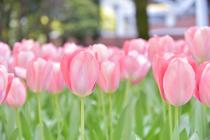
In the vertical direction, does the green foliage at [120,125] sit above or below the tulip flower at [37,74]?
below

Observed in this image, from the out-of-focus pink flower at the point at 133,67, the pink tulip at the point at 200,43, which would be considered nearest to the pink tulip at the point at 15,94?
the out-of-focus pink flower at the point at 133,67

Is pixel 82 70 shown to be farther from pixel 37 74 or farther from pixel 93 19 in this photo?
pixel 93 19

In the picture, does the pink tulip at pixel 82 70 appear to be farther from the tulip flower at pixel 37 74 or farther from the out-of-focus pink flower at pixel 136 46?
the out-of-focus pink flower at pixel 136 46

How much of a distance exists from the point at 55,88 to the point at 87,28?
47.3ft

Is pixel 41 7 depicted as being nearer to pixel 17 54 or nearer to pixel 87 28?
pixel 17 54

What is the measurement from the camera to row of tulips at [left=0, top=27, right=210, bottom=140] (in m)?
0.82

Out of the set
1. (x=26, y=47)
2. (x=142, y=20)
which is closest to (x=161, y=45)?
(x=26, y=47)

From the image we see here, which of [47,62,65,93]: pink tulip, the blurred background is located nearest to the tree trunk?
the blurred background

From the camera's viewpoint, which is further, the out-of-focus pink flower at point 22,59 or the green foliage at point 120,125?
the out-of-focus pink flower at point 22,59

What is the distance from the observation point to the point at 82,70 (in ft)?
2.74

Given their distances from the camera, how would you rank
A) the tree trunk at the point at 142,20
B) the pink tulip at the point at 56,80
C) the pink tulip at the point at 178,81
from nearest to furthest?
the pink tulip at the point at 178,81, the pink tulip at the point at 56,80, the tree trunk at the point at 142,20

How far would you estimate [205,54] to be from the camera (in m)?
1.10

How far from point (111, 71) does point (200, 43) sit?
0.77 feet

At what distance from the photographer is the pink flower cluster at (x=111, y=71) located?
817 millimetres
